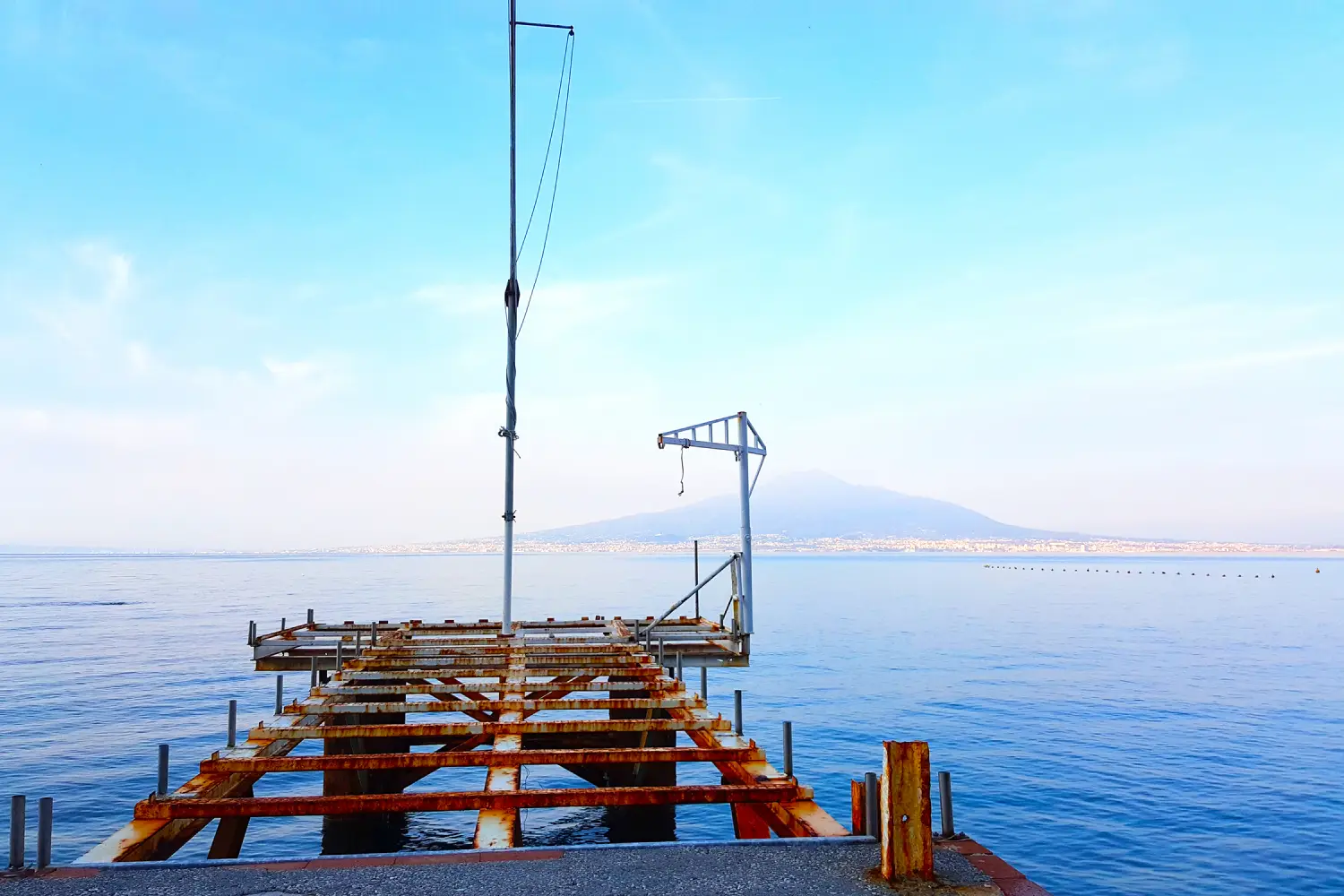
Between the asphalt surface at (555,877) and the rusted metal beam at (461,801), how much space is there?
1.96ft

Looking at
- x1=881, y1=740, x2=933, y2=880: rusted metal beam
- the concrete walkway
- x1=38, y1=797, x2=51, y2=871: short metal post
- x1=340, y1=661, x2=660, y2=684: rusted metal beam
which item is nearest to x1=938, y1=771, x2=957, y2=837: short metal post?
the concrete walkway

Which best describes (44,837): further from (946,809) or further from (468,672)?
(468,672)

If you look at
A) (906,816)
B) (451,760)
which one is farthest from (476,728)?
(906,816)

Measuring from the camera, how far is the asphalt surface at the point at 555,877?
5.68 metres

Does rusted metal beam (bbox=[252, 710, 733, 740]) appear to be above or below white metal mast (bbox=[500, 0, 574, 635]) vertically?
below

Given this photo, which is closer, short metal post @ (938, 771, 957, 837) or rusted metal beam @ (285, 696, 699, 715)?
short metal post @ (938, 771, 957, 837)

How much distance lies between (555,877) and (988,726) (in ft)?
86.4

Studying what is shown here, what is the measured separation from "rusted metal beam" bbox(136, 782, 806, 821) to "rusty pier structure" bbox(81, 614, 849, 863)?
0.02 metres

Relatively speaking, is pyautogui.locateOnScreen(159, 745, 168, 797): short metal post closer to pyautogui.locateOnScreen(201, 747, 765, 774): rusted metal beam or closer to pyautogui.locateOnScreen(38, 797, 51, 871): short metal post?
pyautogui.locateOnScreen(201, 747, 765, 774): rusted metal beam

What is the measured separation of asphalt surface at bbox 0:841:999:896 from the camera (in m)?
5.68

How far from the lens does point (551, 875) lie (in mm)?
5938

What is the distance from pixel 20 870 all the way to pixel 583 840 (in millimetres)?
12968

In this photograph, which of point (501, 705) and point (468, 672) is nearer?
point (501, 705)

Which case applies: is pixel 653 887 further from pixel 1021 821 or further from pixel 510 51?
pixel 510 51
